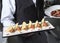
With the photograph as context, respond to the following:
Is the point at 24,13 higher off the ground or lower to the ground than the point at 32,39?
higher

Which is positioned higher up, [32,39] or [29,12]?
[29,12]

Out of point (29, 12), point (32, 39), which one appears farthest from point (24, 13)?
point (32, 39)

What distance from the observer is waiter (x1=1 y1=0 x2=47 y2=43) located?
0.71 m

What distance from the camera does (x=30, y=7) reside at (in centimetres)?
81

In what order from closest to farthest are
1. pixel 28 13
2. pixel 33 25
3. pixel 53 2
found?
pixel 33 25
pixel 28 13
pixel 53 2

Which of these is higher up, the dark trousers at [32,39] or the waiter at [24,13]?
the waiter at [24,13]

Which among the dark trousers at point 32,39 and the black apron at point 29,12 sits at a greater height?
the black apron at point 29,12

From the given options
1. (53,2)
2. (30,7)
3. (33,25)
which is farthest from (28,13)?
(53,2)

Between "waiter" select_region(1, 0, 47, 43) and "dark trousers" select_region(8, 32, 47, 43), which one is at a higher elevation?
"waiter" select_region(1, 0, 47, 43)

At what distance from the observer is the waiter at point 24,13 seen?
27.8 inches

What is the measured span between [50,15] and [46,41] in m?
0.15

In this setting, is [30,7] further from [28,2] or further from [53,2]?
[53,2]

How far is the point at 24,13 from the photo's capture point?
792 mm

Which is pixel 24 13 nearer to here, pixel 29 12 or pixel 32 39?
pixel 29 12
